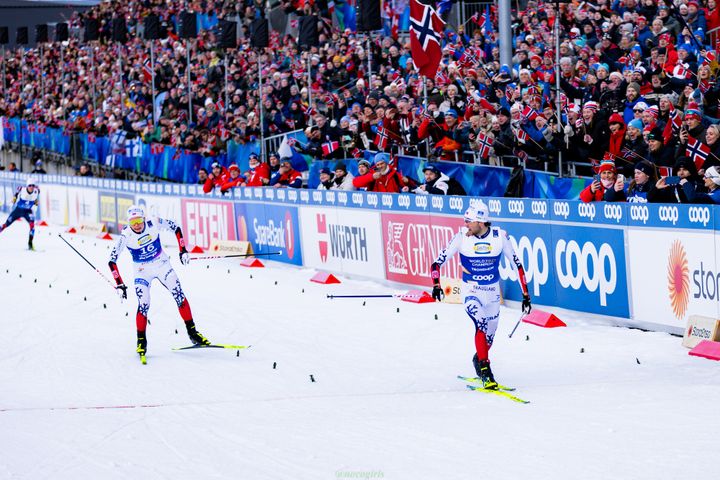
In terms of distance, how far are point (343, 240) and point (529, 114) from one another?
495 centimetres

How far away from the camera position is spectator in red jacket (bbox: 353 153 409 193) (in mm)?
20378

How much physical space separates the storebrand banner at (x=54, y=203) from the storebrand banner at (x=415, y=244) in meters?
19.6

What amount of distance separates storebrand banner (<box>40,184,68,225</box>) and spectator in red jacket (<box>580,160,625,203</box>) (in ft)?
80.7

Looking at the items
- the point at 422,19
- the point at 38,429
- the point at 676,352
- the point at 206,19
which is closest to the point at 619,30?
the point at 422,19

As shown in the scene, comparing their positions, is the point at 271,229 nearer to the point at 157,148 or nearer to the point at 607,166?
the point at 607,166

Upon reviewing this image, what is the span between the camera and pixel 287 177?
24.1 metres

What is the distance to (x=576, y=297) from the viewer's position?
618 inches

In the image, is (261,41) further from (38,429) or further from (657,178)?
(38,429)

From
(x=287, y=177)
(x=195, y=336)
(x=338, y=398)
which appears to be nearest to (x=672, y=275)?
(x=338, y=398)

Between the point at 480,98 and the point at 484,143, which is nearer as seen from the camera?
the point at 484,143

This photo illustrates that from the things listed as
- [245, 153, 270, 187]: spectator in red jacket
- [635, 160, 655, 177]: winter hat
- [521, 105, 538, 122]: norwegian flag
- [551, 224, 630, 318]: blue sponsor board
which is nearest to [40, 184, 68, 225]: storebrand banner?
[245, 153, 270, 187]: spectator in red jacket

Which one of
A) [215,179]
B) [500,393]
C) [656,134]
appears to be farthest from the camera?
[215,179]

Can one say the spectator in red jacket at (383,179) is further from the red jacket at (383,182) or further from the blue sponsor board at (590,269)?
the blue sponsor board at (590,269)

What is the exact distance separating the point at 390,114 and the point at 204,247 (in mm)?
7475
